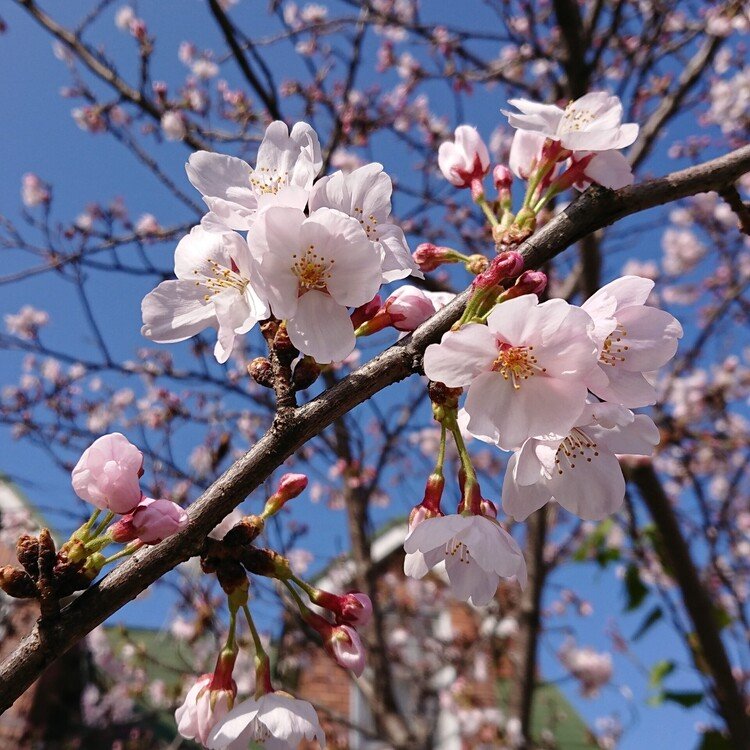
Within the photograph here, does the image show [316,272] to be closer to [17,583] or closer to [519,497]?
[519,497]

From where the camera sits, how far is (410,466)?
7664 millimetres

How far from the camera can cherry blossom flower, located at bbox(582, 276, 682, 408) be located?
104cm

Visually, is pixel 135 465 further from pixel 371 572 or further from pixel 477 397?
pixel 371 572

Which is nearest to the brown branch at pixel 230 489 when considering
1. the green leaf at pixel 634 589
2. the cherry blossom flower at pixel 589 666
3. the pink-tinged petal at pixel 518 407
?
the pink-tinged petal at pixel 518 407

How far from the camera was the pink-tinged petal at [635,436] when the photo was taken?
1.12 m

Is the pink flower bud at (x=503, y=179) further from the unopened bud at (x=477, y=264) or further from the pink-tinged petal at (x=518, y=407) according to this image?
the pink-tinged petal at (x=518, y=407)

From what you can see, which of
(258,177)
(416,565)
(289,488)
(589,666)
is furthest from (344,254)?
(589,666)

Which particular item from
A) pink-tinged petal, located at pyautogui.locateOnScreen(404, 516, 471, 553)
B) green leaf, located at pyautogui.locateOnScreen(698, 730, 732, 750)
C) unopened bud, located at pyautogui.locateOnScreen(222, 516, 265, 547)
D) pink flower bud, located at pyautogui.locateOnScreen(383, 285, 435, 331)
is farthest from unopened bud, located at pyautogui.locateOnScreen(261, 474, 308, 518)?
green leaf, located at pyautogui.locateOnScreen(698, 730, 732, 750)

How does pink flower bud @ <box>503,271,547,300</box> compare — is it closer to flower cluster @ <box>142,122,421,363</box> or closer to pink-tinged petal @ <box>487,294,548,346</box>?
pink-tinged petal @ <box>487,294,548,346</box>

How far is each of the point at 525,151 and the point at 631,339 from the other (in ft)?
2.14

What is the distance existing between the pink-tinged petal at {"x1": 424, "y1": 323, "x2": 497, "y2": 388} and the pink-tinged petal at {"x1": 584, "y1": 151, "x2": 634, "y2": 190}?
1.71ft

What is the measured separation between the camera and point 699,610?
3420 mm

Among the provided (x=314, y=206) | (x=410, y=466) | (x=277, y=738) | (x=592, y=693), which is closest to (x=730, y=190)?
(x=314, y=206)

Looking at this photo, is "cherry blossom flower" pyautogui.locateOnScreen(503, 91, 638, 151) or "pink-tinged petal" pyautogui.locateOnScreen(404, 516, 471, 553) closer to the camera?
"pink-tinged petal" pyautogui.locateOnScreen(404, 516, 471, 553)
